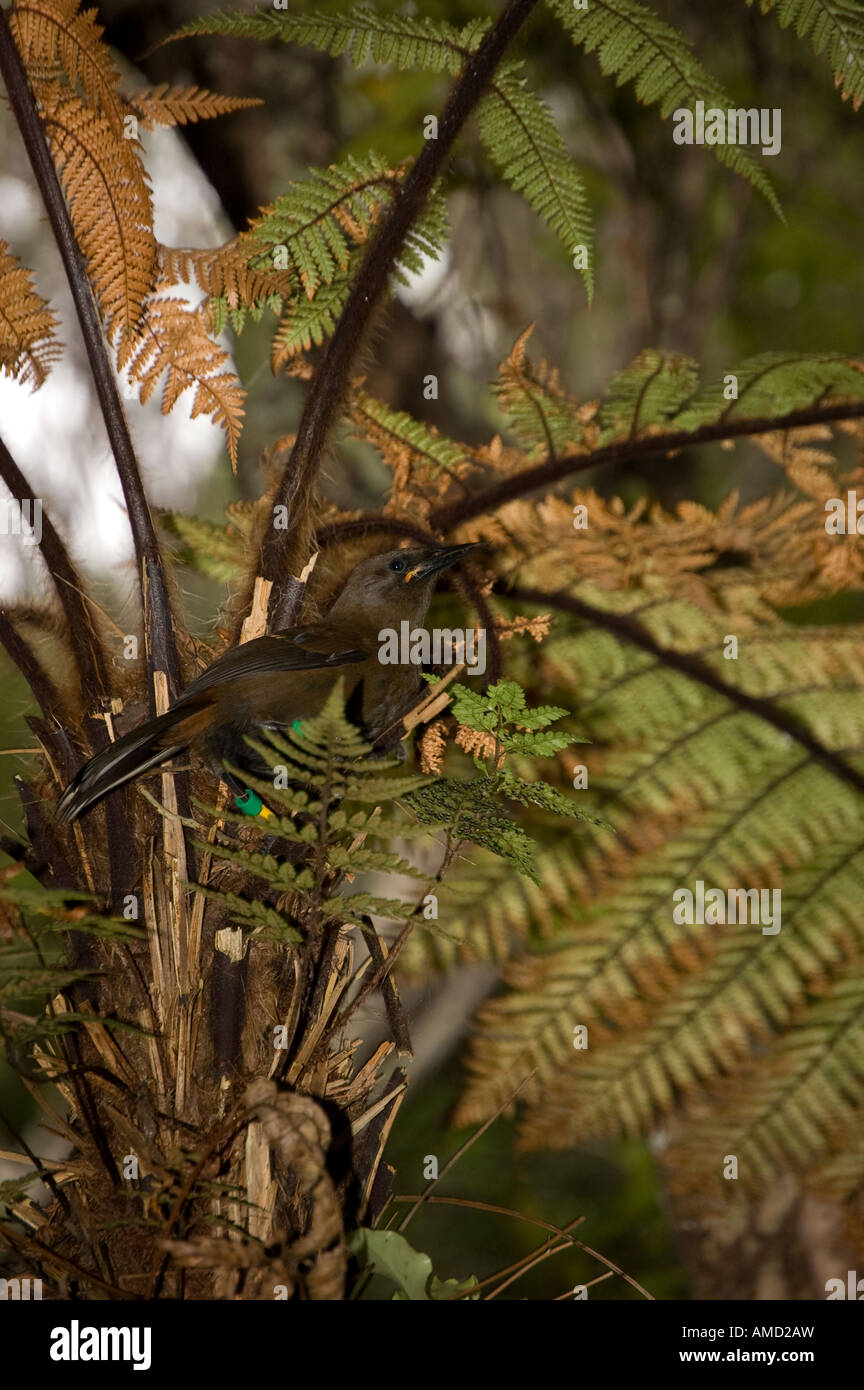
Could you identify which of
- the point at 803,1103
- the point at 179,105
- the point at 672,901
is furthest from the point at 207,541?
the point at 803,1103

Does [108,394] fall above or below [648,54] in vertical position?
below

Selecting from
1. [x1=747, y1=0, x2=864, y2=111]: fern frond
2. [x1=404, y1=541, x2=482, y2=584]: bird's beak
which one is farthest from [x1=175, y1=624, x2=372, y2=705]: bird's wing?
[x1=747, y1=0, x2=864, y2=111]: fern frond

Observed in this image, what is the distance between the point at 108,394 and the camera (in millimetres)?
1162

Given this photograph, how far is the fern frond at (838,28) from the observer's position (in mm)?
1250

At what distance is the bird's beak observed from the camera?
127 cm

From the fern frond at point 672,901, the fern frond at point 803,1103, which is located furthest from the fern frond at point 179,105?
the fern frond at point 803,1103

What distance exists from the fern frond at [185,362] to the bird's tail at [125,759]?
34cm

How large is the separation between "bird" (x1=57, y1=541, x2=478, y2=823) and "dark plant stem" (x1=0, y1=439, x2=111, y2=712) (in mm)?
115

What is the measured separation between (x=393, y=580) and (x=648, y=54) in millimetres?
717

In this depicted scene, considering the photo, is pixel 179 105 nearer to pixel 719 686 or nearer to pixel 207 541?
pixel 207 541

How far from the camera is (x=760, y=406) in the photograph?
1567 mm

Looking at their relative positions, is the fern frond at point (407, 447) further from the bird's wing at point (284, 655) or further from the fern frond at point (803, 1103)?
the fern frond at point (803, 1103)

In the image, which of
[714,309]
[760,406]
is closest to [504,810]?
[760,406]
